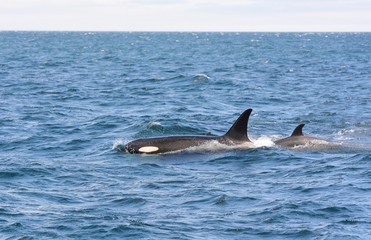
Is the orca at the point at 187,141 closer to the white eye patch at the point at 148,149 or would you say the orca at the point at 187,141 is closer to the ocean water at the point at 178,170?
the white eye patch at the point at 148,149

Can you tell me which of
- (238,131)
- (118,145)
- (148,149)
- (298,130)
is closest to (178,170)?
Result: (148,149)

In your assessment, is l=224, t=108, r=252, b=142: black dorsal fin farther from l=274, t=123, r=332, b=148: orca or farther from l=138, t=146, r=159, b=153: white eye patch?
l=138, t=146, r=159, b=153: white eye patch

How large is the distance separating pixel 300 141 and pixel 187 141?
3327 millimetres

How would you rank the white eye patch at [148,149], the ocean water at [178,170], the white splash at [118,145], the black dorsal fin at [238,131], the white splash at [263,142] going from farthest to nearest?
the white splash at [263,142] → the white splash at [118,145] → the black dorsal fin at [238,131] → the white eye patch at [148,149] → the ocean water at [178,170]

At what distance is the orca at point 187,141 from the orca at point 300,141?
102cm

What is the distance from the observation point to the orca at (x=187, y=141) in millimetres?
22750

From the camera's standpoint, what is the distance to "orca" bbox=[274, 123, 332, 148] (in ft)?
78.2

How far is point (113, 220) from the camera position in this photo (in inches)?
599

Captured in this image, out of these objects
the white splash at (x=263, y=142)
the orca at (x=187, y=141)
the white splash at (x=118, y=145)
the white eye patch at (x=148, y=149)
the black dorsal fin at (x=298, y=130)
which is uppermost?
the black dorsal fin at (x=298, y=130)

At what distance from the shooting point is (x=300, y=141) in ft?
78.6

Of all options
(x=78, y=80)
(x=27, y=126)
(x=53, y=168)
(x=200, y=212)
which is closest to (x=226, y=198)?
(x=200, y=212)

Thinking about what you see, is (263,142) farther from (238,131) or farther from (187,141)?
(187,141)

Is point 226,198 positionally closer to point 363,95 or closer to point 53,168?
point 53,168

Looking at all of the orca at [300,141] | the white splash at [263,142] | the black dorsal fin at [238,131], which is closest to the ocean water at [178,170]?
the white splash at [263,142]
